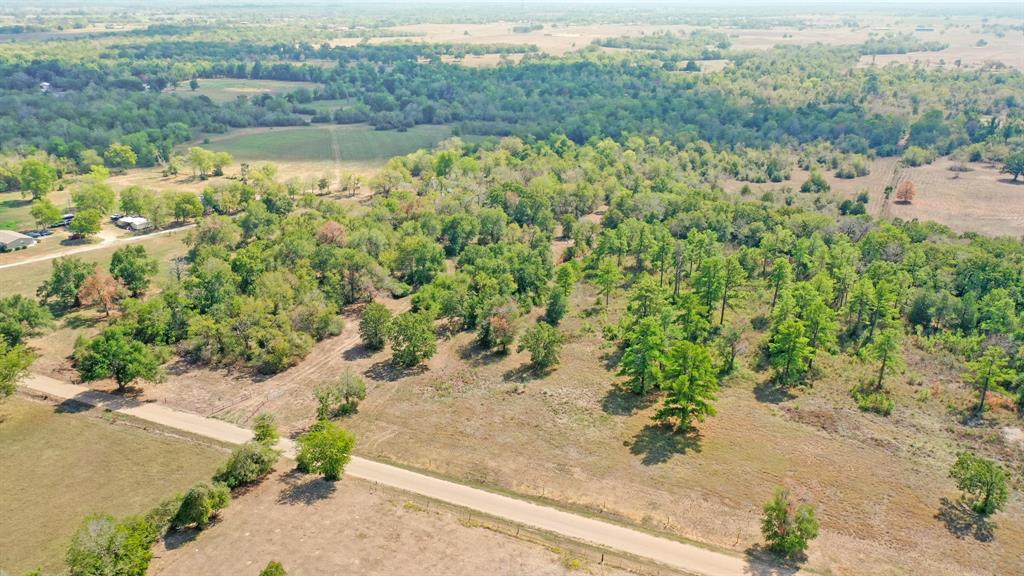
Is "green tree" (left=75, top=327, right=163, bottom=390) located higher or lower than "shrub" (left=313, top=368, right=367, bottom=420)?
higher

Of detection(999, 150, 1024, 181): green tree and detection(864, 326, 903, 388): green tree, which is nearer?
detection(864, 326, 903, 388): green tree

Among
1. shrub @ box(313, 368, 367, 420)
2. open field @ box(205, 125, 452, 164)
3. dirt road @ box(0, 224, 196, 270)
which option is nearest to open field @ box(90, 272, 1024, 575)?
shrub @ box(313, 368, 367, 420)

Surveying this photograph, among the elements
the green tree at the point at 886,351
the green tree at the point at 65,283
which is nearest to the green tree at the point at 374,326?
the green tree at the point at 65,283

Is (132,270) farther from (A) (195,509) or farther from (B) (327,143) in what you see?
(B) (327,143)

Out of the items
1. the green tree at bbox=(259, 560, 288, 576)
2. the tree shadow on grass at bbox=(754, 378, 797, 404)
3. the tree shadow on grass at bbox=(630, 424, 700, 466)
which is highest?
the green tree at bbox=(259, 560, 288, 576)

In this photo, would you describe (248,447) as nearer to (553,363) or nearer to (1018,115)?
(553,363)

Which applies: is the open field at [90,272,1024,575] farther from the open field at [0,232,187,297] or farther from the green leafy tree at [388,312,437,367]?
the open field at [0,232,187,297]

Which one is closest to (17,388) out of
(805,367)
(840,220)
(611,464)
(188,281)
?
(188,281)

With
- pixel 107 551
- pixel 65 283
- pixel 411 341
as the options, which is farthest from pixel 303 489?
pixel 65 283
